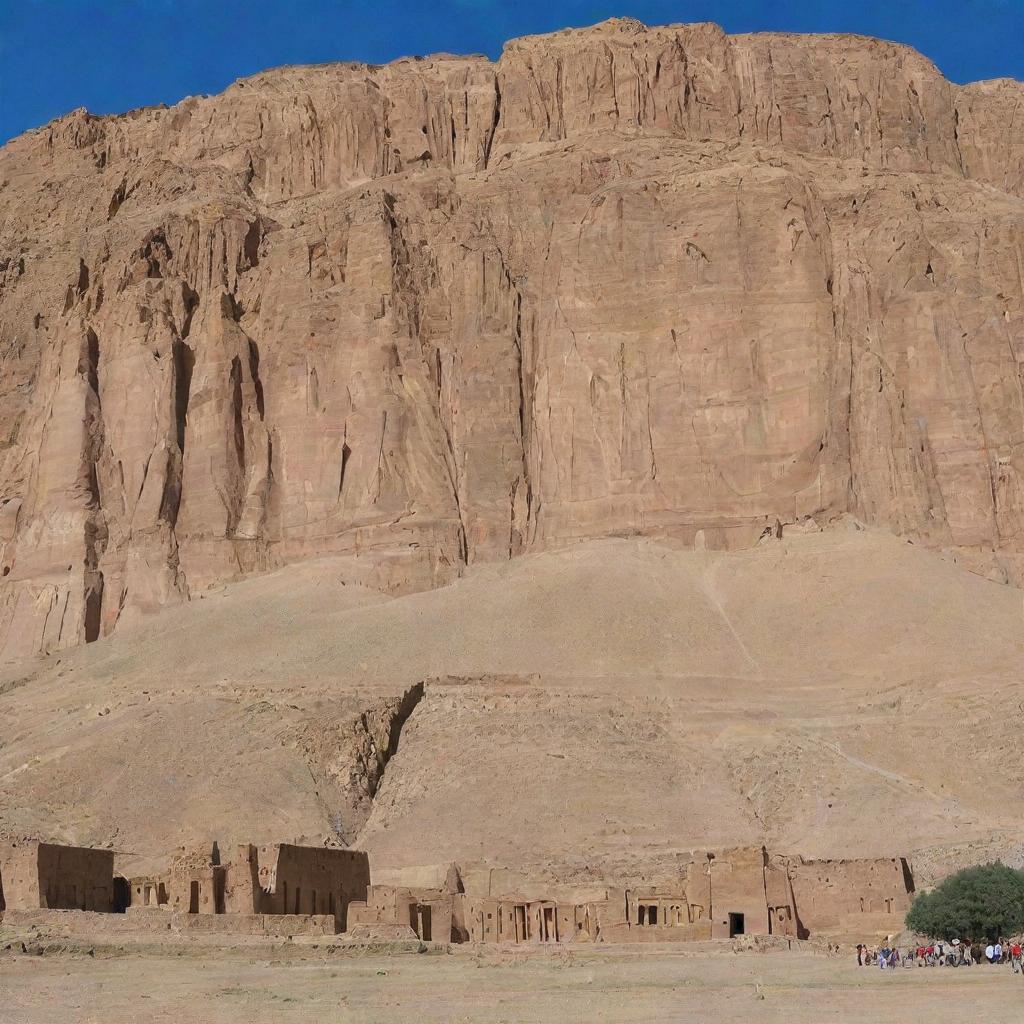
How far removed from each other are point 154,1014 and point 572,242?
8794 cm

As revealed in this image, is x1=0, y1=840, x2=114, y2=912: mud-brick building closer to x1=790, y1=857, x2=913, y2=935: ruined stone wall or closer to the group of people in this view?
x1=790, y1=857, x2=913, y2=935: ruined stone wall

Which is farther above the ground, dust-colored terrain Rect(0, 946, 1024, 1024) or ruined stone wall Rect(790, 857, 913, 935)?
ruined stone wall Rect(790, 857, 913, 935)

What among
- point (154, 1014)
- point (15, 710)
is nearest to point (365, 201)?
point (15, 710)

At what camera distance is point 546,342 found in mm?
117188

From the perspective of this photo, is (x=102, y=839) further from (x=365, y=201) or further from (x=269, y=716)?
(x=365, y=201)

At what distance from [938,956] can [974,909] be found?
22.2ft

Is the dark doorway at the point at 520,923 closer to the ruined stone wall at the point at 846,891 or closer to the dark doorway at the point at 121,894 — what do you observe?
the ruined stone wall at the point at 846,891

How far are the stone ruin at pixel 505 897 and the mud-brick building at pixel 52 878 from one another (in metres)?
0.04

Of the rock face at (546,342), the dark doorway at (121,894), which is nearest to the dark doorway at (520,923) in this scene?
the dark doorway at (121,894)

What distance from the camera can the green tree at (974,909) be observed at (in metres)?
54.7

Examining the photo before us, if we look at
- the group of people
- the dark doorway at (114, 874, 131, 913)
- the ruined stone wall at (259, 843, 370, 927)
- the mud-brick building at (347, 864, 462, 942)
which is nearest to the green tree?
the group of people

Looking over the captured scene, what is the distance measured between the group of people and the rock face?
57519 mm

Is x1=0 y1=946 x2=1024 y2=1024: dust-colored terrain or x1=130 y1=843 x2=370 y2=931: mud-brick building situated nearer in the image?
x1=0 y1=946 x2=1024 y2=1024: dust-colored terrain

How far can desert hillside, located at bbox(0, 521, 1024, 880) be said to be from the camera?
248 ft
